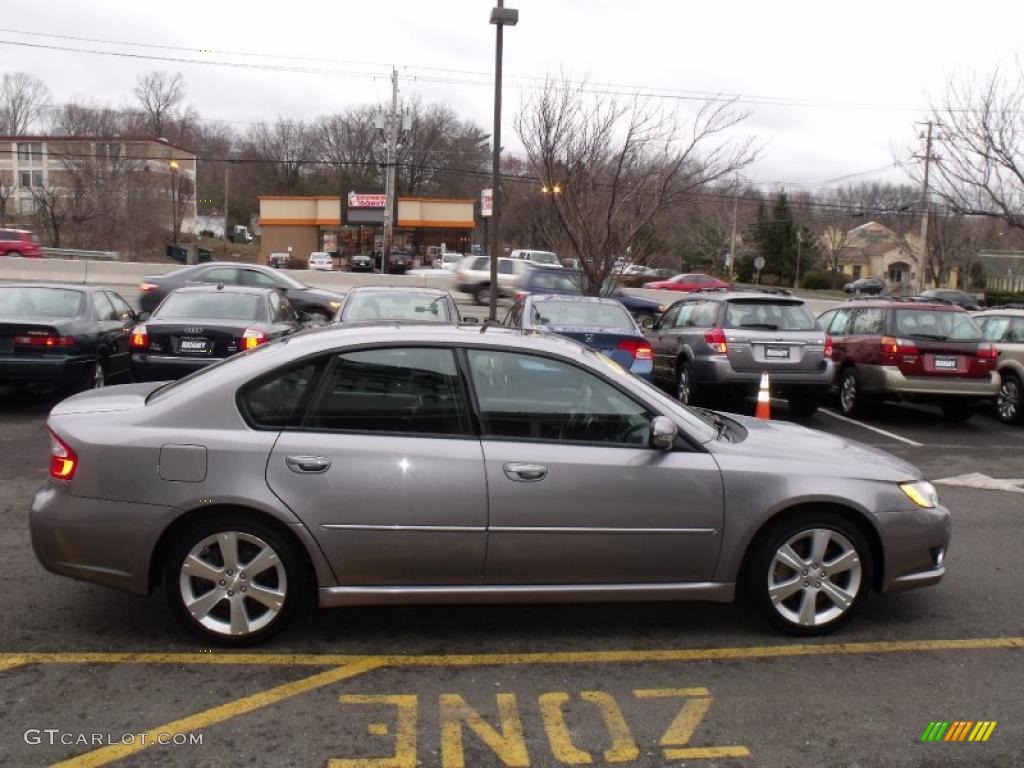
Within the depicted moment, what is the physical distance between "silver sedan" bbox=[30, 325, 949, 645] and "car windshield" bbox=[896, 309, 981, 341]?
740cm

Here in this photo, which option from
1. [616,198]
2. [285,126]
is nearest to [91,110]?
[285,126]

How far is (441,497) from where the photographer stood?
387 centimetres

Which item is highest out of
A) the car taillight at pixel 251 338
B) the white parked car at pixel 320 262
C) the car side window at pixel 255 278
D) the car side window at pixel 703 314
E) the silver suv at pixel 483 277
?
the white parked car at pixel 320 262

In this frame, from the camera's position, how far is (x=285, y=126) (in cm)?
8288

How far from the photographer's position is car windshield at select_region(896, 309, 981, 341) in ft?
35.6

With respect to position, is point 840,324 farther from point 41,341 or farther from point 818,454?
point 41,341

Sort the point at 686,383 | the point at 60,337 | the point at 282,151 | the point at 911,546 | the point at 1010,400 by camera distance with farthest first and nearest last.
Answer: the point at 282,151, the point at 1010,400, the point at 686,383, the point at 60,337, the point at 911,546

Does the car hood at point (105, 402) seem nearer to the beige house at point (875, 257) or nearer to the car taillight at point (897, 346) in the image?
the car taillight at point (897, 346)

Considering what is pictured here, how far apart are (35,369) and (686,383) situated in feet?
25.8

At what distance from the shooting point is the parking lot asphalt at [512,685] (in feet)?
10.5

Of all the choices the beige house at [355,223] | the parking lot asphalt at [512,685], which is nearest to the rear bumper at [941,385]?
the parking lot asphalt at [512,685]

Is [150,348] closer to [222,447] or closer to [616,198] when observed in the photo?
[222,447]

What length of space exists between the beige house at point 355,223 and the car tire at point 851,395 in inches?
1759

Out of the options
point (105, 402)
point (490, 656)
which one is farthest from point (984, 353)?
point (105, 402)
